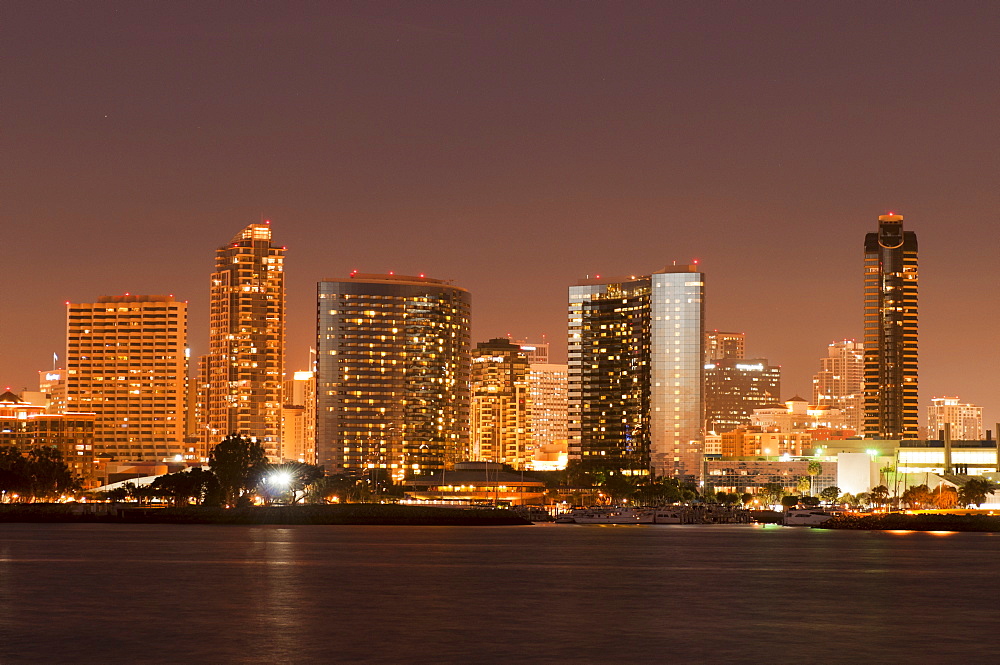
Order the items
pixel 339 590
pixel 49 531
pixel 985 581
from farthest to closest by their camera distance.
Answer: pixel 49 531 < pixel 985 581 < pixel 339 590

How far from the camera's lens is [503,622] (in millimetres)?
72188

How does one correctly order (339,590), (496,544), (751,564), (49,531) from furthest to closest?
(49,531) < (496,544) < (751,564) < (339,590)

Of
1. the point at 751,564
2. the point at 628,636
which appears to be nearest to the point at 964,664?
the point at 628,636

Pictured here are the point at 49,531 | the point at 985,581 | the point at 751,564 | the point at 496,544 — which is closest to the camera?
the point at 985,581

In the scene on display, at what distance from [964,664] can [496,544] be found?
106m

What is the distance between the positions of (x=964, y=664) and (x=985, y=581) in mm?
49678

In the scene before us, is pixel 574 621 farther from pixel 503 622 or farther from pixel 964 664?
pixel 964 664

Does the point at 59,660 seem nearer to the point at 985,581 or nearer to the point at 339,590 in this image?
the point at 339,590

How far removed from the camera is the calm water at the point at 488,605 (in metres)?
61.0

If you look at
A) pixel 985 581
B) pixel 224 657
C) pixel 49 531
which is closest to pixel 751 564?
pixel 985 581

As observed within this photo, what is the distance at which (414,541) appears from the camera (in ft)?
554

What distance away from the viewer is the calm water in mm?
61031

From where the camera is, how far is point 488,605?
8131 centimetres

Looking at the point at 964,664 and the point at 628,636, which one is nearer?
the point at 964,664
